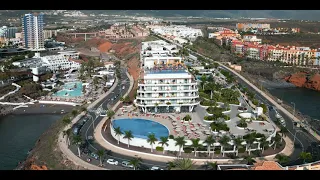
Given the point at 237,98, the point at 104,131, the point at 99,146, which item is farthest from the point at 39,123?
the point at 237,98

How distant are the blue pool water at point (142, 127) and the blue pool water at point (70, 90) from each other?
587 cm

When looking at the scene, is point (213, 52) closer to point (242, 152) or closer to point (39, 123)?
point (39, 123)

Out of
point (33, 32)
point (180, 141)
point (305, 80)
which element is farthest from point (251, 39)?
point (180, 141)

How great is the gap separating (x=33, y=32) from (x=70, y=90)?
38.7 feet

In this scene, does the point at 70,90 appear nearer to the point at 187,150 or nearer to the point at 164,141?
the point at 164,141

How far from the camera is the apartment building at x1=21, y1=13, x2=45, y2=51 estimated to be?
80.1ft

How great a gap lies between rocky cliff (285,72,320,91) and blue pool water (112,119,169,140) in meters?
11.7

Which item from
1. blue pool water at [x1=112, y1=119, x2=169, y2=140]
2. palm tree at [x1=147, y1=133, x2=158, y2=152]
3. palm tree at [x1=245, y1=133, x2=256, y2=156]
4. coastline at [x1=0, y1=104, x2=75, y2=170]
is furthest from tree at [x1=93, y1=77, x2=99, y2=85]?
palm tree at [x1=245, y1=133, x2=256, y2=156]

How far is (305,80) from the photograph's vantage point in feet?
59.3

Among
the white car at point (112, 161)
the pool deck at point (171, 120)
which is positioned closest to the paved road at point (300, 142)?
the pool deck at point (171, 120)

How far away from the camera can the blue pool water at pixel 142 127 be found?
8157 millimetres

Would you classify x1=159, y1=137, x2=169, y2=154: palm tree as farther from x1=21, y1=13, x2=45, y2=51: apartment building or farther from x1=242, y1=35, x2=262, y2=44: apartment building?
x1=242, y1=35, x2=262, y2=44: apartment building

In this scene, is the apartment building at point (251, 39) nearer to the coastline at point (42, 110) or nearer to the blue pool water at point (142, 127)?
the coastline at point (42, 110)

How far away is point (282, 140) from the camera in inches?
335
